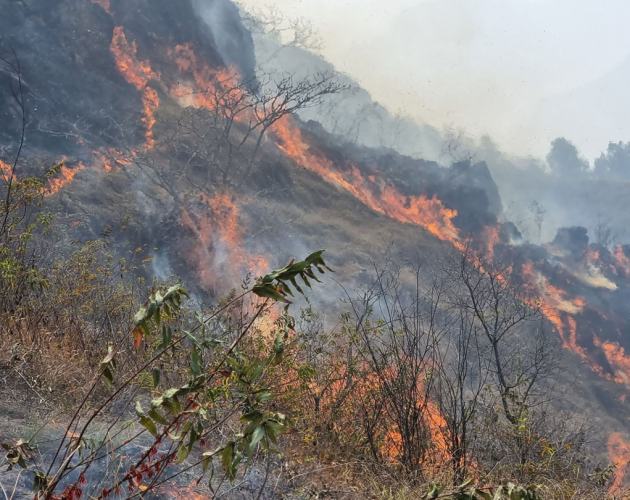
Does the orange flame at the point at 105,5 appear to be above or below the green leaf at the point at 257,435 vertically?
above

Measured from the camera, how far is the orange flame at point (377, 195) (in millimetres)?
16373

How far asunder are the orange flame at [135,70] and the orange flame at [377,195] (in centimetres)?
422

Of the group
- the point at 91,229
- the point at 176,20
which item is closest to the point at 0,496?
the point at 91,229

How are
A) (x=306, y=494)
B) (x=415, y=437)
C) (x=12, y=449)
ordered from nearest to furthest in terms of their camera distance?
(x=12, y=449)
(x=306, y=494)
(x=415, y=437)

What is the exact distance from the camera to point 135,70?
47.9 ft

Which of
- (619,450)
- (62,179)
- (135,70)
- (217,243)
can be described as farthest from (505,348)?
(135,70)

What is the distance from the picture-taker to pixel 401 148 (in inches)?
→ 734

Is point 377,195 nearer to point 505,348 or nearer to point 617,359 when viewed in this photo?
point 505,348

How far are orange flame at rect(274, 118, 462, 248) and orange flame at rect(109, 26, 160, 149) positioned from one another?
422cm

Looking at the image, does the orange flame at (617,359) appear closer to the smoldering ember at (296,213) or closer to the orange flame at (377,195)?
the smoldering ember at (296,213)

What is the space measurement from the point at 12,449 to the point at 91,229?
1113 centimetres

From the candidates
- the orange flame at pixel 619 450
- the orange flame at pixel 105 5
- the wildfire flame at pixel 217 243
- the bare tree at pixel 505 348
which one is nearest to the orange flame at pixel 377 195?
the bare tree at pixel 505 348

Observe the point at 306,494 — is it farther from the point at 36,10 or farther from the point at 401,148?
the point at 401,148

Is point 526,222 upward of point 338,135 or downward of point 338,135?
downward
